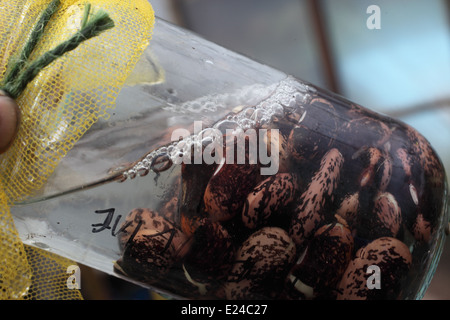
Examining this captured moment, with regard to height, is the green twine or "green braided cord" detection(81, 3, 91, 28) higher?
"green braided cord" detection(81, 3, 91, 28)

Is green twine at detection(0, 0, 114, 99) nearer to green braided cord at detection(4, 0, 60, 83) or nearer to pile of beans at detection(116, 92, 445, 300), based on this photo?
green braided cord at detection(4, 0, 60, 83)

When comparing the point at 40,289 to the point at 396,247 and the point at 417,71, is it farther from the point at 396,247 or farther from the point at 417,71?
the point at 417,71

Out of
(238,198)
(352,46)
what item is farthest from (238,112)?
Result: (352,46)

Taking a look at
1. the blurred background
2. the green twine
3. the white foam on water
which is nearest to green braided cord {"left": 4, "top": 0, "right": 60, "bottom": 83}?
the green twine

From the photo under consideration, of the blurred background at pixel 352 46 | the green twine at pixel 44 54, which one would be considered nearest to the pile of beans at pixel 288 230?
the green twine at pixel 44 54

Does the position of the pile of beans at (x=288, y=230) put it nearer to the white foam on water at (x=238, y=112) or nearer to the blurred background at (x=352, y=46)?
the white foam on water at (x=238, y=112)

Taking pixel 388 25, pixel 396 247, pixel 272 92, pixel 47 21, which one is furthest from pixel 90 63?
pixel 388 25
